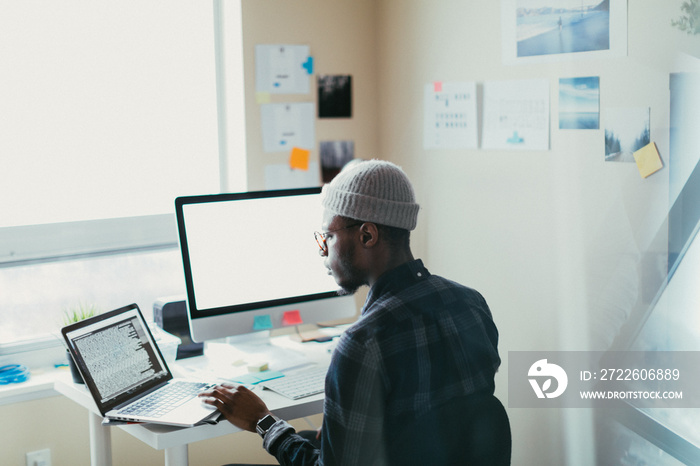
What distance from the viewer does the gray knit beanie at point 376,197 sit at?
59.9 inches

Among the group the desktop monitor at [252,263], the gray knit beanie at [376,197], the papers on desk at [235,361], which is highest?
the gray knit beanie at [376,197]

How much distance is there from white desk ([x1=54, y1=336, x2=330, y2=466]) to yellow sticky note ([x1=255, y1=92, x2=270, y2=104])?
0.93 metres

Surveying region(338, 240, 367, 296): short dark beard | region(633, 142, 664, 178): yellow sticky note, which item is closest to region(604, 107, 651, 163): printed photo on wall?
region(633, 142, 664, 178): yellow sticky note

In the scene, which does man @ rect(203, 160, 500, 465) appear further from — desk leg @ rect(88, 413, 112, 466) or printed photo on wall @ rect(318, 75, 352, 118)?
printed photo on wall @ rect(318, 75, 352, 118)

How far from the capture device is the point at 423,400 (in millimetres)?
1394

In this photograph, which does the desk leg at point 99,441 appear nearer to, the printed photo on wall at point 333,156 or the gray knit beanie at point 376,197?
the gray knit beanie at point 376,197

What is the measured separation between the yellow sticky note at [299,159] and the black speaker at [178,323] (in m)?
0.73

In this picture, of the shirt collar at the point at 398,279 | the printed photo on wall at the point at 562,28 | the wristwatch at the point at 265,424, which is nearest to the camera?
→ the shirt collar at the point at 398,279

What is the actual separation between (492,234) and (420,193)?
42 cm

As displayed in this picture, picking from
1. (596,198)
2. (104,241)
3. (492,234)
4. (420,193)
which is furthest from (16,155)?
(596,198)

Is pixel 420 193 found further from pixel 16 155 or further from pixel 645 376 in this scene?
pixel 16 155

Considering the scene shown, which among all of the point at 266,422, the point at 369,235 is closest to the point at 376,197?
the point at 369,235

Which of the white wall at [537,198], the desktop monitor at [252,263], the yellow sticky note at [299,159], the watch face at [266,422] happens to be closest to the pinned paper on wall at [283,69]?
the yellow sticky note at [299,159]

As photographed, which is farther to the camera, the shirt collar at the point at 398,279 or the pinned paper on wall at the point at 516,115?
the pinned paper on wall at the point at 516,115
